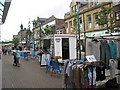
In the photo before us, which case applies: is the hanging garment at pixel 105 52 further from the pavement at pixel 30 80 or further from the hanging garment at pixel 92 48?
the pavement at pixel 30 80

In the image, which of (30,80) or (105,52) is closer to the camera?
(30,80)

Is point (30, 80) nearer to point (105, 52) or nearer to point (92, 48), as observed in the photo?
point (92, 48)

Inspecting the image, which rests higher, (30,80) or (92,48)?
(92,48)

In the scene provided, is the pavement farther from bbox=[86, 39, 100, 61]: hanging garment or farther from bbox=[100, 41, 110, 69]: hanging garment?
bbox=[100, 41, 110, 69]: hanging garment

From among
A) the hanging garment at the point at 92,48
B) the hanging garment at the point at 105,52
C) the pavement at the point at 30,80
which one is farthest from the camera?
the hanging garment at the point at 105,52

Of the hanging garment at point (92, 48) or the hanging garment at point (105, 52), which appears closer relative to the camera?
the hanging garment at point (92, 48)

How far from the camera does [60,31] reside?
35.4 meters

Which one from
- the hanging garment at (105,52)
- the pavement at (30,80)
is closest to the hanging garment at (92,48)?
the hanging garment at (105,52)

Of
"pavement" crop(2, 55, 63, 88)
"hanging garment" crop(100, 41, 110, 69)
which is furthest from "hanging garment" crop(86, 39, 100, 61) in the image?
"pavement" crop(2, 55, 63, 88)

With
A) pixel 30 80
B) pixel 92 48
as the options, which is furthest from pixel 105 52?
pixel 30 80

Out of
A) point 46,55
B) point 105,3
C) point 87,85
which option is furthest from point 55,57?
point 105,3

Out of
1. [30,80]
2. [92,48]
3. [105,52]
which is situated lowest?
[30,80]

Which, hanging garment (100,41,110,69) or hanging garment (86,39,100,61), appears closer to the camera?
hanging garment (86,39,100,61)

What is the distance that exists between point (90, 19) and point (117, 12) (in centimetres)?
636
